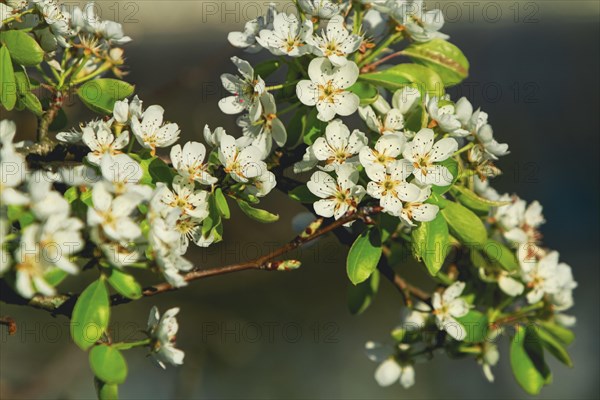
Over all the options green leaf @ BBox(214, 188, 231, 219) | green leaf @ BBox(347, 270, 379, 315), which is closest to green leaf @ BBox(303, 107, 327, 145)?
green leaf @ BBox(214, 188, 231, 219)

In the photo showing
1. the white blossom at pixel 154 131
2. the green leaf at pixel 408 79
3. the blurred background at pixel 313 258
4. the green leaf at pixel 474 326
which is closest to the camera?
the white blossom at pixel 154 131

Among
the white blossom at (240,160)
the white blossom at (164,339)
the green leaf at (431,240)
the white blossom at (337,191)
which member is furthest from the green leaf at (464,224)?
the white blossom at (164,339)

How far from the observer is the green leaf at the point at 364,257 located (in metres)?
0.97

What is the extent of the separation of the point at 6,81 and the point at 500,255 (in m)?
0.73

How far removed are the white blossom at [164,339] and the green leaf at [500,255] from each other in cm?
48

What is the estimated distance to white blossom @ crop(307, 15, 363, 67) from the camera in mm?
948

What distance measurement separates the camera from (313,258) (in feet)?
11.5

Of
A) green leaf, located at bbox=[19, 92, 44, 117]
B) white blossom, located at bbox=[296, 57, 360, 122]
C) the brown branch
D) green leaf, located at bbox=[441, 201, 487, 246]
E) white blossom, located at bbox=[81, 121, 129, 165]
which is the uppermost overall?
white blossom, located at bbox=[296, 57, 360, 122]

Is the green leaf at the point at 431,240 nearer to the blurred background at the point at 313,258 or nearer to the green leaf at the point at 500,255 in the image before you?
the green leaf at the point at 500,255

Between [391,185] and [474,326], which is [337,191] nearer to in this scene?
[391,185]

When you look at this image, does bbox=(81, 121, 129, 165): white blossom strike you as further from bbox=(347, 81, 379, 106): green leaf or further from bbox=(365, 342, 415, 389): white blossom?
bbox=(365, 342, 415, 389): white blossom

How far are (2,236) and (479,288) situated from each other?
0.76 meters

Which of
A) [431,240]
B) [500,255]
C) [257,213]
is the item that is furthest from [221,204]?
[500,255]

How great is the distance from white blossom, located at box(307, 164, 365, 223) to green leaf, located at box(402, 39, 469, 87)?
10.9 inches
